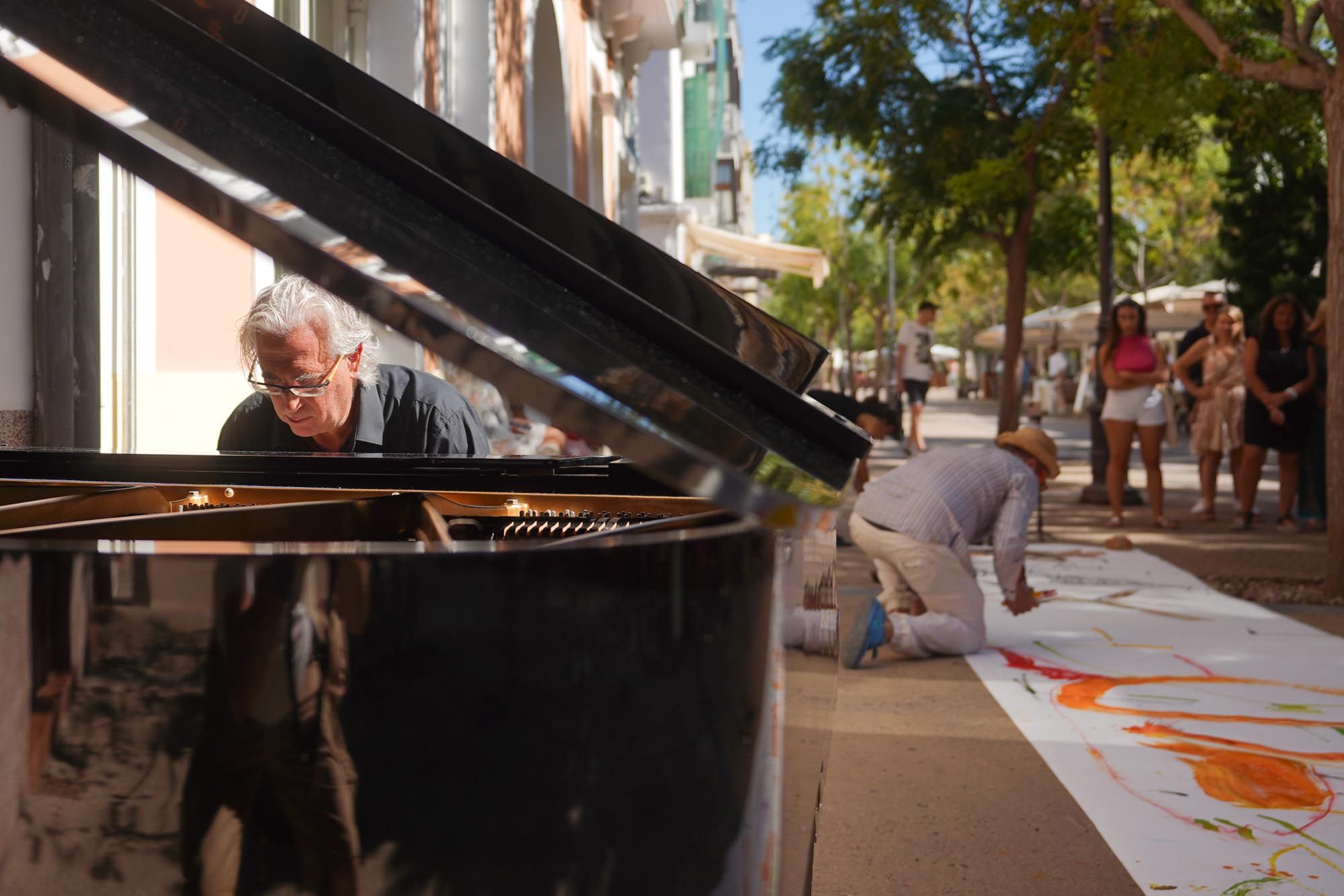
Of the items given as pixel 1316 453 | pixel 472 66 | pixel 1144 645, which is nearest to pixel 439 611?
pixel 1144 645

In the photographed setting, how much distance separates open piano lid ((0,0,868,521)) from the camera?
1550 mm

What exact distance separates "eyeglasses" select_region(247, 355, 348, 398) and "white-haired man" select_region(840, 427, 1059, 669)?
2.77 metres

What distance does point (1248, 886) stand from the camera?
3.07 metres

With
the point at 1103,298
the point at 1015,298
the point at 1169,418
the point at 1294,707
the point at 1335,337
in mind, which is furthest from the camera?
the point at 1015,298

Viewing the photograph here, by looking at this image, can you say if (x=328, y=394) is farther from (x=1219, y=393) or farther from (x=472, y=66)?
(x=1219, y=393)

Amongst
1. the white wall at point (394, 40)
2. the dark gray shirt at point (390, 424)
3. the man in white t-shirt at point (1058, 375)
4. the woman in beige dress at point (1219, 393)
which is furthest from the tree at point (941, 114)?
the man in white t-shirt at point (1058, 375)

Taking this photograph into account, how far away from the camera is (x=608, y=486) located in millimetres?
2596

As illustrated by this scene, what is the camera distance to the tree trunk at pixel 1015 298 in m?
15.0

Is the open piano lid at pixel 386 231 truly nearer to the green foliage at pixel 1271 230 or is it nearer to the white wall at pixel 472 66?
the white wall at pixel 472 66

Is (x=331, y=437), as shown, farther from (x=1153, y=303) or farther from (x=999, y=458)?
(x=1153, y=303)

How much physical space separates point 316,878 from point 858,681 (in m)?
3.95

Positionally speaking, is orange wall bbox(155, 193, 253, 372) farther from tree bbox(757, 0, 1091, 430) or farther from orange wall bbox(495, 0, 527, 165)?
tree bbox(757, 0, 1091, 430)

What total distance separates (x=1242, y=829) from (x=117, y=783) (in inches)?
117

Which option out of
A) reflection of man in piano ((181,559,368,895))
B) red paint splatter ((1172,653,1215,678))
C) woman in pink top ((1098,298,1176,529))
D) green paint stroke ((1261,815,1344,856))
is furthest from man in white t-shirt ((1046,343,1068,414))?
reflection of man in piano ((181,559,368,895))
